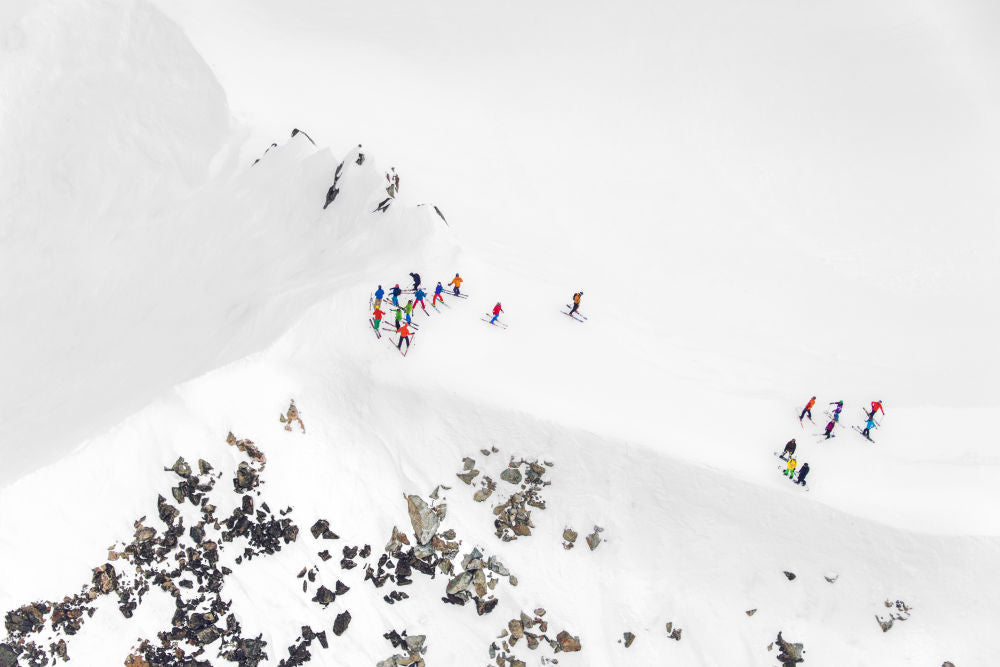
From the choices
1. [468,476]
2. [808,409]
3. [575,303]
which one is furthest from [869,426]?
[468,476]

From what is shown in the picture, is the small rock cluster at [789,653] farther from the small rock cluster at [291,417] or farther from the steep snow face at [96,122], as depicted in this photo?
the steep snow face at [96,122]

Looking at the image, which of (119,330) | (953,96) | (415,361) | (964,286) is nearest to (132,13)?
(119,330)

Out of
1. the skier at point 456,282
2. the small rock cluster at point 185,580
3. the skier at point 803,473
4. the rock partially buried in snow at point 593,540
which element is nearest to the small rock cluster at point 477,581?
the rock partially buried in snow at point 593,540

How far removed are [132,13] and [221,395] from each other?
35051 millimetres

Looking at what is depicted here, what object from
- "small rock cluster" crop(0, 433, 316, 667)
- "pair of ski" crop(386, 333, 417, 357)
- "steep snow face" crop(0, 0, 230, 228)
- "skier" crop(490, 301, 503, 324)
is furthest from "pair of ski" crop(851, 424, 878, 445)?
"steep snow face" crop(0, 0, 230, 228)

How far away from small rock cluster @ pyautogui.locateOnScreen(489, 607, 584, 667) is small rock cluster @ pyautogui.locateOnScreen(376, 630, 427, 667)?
2.56m

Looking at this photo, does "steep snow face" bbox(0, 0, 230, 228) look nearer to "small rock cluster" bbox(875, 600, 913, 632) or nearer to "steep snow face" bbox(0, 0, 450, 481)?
"steep snow face" bbox(0, 0, 450, 481)

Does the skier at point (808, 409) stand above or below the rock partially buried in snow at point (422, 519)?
above

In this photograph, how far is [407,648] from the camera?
20141 mm

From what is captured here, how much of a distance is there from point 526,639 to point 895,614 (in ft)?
45.9

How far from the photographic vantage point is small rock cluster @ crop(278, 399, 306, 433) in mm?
22016

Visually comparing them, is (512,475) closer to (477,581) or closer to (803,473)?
(477,581)

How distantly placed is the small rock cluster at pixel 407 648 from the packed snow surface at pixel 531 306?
344 mm

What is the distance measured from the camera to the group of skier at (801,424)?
A: 21.8 m
